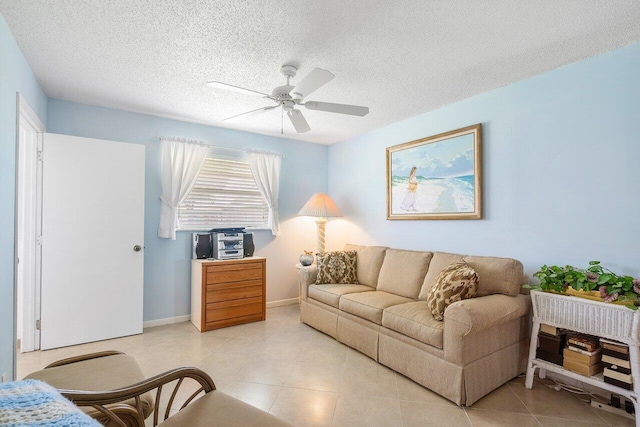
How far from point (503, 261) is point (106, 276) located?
3.79 meters

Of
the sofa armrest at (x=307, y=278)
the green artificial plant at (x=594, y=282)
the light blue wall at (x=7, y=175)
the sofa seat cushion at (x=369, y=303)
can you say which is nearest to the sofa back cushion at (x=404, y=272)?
the sofa seat cushion at (x=369, y=303)

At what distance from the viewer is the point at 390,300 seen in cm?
297

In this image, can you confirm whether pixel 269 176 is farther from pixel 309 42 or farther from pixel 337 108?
pixel 309 42

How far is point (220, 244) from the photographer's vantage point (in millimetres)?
3732

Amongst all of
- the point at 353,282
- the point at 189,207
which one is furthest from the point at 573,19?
the point at 189,207

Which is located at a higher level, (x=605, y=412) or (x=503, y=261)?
(x=503, y=261)

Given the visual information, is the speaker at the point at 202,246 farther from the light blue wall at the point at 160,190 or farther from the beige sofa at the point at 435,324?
the beige sofa at the point at 435,324

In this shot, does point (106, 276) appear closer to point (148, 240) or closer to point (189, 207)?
point (148, 240)

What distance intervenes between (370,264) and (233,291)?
164 centimetres

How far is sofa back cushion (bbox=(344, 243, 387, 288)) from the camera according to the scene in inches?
144

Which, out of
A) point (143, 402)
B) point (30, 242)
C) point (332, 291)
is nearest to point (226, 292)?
point (332, 291)

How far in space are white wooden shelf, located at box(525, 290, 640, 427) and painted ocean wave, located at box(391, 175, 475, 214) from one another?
1104 mm

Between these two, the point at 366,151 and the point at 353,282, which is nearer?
the point at 353,282

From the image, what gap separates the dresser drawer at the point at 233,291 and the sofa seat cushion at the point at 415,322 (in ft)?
5.81
